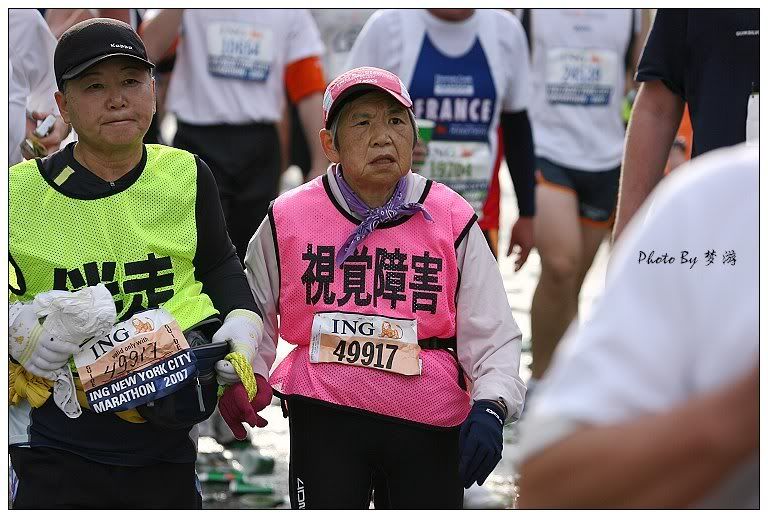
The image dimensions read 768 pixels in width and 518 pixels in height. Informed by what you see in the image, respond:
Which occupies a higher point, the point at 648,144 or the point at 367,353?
the point at 648,144

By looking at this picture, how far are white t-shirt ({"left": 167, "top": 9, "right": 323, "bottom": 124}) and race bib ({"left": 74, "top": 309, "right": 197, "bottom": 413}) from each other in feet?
10.9

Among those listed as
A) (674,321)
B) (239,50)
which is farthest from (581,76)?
(674,321)

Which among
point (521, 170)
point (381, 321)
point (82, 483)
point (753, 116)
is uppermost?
point (753, 116)

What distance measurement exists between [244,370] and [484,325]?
2.19 ft

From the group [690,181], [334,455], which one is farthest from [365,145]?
[690,181]

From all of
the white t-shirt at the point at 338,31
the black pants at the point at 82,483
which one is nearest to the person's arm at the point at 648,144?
the black pants at the point at 82,483

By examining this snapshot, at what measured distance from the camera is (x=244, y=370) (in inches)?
139

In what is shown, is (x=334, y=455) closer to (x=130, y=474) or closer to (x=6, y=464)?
(x=130, y=474)

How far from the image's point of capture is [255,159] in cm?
693

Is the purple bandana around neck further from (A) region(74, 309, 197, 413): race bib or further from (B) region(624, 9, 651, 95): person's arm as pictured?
(B) region(624, 9, 651, 95): person's arm

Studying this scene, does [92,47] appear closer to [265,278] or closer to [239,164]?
[265,278]

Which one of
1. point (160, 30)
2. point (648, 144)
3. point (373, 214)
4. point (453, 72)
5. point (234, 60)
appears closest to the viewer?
point (373, 214)

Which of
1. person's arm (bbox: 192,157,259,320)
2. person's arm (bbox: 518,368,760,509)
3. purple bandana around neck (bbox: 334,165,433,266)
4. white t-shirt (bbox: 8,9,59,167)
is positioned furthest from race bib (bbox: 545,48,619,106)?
person's arm (bbox: 518,368,760,509)

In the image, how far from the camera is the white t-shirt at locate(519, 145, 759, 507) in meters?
1.40
